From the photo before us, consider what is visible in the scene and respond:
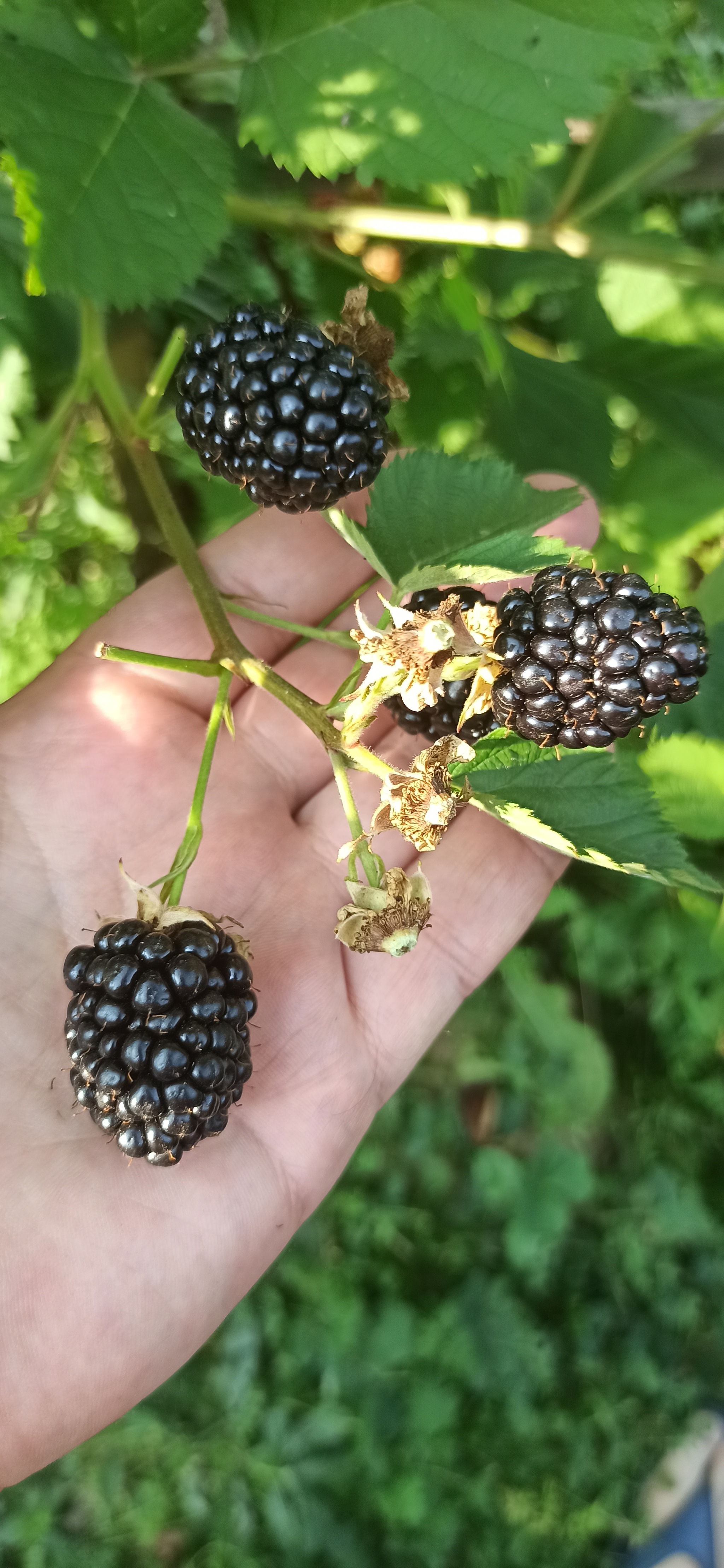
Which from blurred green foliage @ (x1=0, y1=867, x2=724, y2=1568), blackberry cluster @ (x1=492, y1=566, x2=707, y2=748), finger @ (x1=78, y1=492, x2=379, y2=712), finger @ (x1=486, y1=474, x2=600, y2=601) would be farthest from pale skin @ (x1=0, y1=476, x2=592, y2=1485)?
blurred green foliage @ (x1=0, y1=867, x2=724, y2=1568)

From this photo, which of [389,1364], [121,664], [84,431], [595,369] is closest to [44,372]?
[84,431]

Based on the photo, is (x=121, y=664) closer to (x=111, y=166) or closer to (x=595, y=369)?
(x=111, y=166)

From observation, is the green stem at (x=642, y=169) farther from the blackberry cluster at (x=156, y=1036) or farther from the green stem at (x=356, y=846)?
the blackberry cluster at (x=156, y=1036)

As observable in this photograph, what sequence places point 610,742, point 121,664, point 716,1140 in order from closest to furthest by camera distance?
1. point 610,742
2. point 121,664
3. point 716,1140

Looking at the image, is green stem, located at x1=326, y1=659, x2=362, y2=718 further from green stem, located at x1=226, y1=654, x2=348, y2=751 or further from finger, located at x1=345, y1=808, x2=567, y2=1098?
finger, located at x1=345, y1=808, x2=567, y2=1098

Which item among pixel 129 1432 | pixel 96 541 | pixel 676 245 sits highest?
pixel 676 245

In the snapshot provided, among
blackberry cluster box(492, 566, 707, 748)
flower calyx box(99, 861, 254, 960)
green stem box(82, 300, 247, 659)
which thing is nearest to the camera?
blackberry cluster box(492, 566, 707, 748)

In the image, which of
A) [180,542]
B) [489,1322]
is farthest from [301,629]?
[489,1322]
